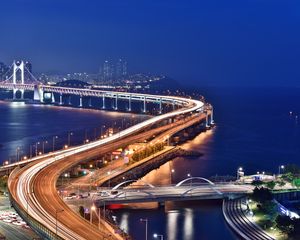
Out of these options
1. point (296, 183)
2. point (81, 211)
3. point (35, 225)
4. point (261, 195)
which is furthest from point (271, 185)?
point (35, 225)

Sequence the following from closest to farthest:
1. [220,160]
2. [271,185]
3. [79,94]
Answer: [271,185] < [220,160] < [79,94]

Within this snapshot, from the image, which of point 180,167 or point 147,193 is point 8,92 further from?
point 147,193

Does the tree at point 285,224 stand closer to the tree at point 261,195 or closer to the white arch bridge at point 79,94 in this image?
the tree at point 261,195

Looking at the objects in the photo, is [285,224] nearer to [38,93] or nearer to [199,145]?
[199,145]

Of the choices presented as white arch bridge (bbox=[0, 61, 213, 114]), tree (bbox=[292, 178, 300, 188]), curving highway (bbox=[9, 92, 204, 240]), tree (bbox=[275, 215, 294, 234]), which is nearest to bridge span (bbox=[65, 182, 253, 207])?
curving highway (bbox=[9, 92, 204, 240])

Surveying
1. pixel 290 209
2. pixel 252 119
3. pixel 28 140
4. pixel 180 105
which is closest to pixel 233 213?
pixel 290 209
